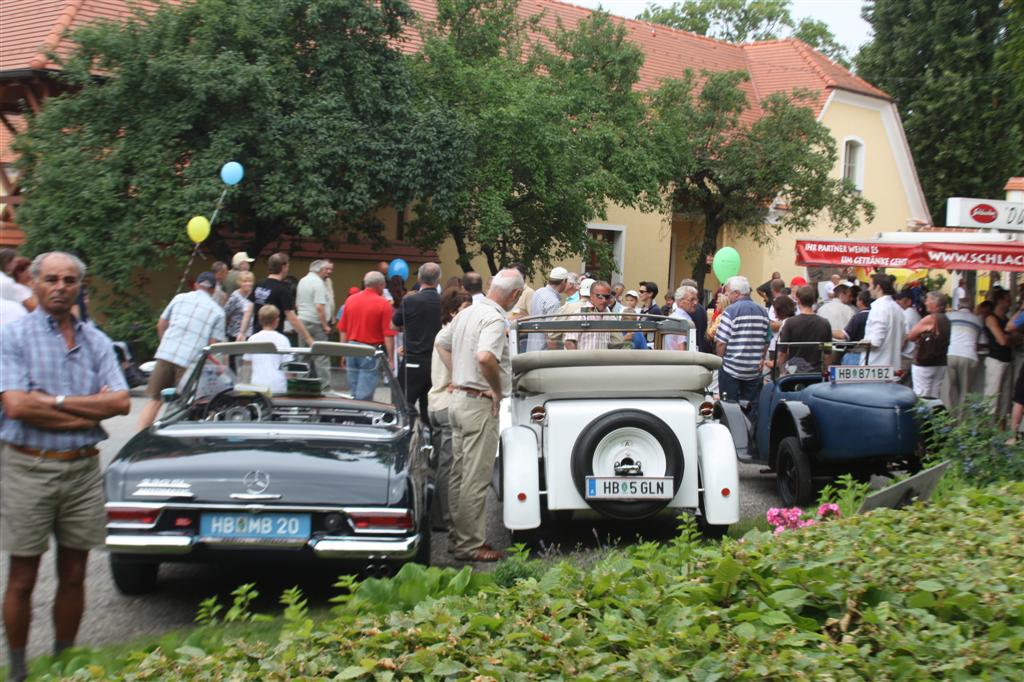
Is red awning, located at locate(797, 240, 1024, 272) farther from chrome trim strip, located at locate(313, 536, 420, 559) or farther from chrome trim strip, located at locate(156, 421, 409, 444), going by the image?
chrome trim strip, located at locate(313, 536, 420, 559)

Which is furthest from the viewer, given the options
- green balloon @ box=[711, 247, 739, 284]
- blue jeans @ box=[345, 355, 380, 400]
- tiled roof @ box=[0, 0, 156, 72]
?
tiled roof @ box=[0, 0, 156, 72]

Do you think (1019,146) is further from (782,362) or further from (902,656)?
(902,656)

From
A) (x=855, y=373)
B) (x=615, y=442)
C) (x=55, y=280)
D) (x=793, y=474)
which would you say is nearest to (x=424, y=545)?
(x=615, y=442)

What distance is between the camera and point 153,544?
222 inches

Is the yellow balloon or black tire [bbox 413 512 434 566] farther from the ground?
the yellow balloon

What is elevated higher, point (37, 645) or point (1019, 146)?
point (1019, 146)

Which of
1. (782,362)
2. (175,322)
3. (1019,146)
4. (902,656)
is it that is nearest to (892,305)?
(782,362)

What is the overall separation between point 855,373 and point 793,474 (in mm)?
956

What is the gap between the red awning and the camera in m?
Result: 12.6

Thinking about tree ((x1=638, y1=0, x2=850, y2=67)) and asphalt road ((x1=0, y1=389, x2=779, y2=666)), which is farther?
tree ((x1=638, y1=0, x2=850, y2=67))

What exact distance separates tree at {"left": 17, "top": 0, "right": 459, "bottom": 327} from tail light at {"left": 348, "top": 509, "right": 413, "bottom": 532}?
41.4 feet

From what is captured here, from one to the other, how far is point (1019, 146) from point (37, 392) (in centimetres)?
3708

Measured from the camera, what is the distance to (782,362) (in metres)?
10.7

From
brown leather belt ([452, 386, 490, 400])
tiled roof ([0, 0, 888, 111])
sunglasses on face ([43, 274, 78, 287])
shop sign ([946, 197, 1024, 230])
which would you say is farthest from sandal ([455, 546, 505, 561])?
tiled roof ([0, 0, 888, 111])
